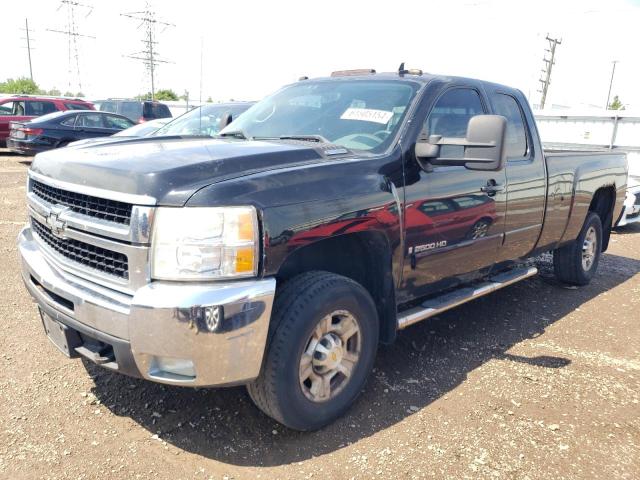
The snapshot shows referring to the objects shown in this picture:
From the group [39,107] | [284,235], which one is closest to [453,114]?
[284,235]

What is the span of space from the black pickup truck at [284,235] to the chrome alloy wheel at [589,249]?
203 cm

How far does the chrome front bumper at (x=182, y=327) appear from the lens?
240 centimetres

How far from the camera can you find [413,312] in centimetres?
360

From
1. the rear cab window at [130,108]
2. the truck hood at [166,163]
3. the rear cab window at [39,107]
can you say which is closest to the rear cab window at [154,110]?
the rear cab window at [130,108]

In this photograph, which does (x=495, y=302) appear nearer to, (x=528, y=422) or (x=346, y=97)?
(x=528, y=422)

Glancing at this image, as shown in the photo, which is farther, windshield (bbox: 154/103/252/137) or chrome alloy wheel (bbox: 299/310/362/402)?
windshield (bbox: 154/103/252/137)

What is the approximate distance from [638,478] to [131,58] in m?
52.4

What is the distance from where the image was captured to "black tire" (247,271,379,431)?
2689 millimetres

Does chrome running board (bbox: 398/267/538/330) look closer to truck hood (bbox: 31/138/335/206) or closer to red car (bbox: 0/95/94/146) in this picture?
truck hood (bbox: 31/138/335/206)

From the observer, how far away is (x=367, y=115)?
11.9 ft

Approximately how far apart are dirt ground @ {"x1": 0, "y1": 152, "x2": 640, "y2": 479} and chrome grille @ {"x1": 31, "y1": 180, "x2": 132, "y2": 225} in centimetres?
117

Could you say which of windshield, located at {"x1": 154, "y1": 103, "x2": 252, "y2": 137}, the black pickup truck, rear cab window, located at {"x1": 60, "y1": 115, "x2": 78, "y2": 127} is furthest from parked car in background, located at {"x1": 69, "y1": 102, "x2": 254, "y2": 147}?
rear cab window, located at {"x1": 60, "y1": 115, "x2": 78, "y2": 127}

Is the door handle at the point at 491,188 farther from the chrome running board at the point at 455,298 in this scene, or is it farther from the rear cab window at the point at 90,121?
the rear cab window at the point at 90,121

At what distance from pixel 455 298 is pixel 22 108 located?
16.4 meters
